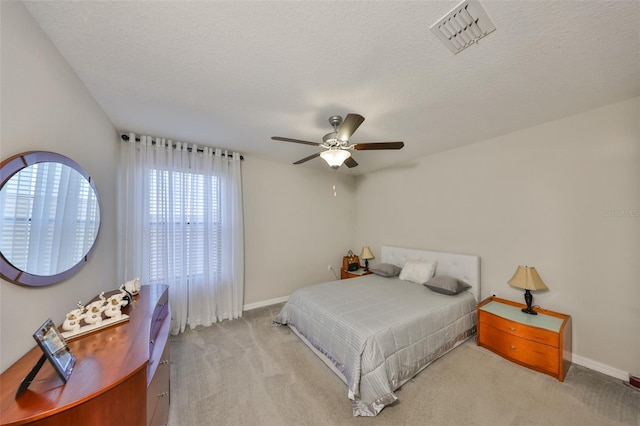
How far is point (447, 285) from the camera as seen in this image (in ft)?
9.34

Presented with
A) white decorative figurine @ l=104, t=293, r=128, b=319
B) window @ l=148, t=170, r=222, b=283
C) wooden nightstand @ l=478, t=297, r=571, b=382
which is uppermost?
window @ l=148, t=170, r=222, b=283

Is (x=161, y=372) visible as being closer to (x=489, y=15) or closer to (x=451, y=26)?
(x=451, y=26)

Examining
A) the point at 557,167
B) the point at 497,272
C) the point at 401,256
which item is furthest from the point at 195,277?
the point at 557,167

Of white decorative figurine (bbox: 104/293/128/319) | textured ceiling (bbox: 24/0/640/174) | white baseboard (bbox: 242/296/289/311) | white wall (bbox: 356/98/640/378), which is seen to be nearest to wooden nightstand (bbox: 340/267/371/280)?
white baseboard (bbox: 242/296/289/311)

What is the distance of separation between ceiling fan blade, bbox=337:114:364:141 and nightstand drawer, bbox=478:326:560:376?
263 cm

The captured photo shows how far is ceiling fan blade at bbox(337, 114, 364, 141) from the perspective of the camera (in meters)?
1.78

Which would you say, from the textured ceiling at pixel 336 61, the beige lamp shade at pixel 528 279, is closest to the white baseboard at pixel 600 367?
the beige lamp shade at pixel 528 279

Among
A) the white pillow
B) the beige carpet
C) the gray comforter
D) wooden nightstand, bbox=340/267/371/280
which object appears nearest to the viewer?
the beige carpet

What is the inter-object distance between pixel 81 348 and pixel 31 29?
1.73 m

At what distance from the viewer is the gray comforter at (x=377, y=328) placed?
72.1 inches

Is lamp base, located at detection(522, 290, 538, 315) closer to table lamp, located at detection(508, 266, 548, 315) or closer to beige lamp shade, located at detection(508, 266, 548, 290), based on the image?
table lamp, located at detection(508, 266, 548, 315)

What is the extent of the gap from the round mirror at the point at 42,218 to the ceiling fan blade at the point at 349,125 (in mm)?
1893

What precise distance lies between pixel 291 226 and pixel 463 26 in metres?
3.47

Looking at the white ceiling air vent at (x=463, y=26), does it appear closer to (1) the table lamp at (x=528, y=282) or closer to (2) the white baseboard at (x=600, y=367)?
(1) the table lamp at (x=528, y=282)
